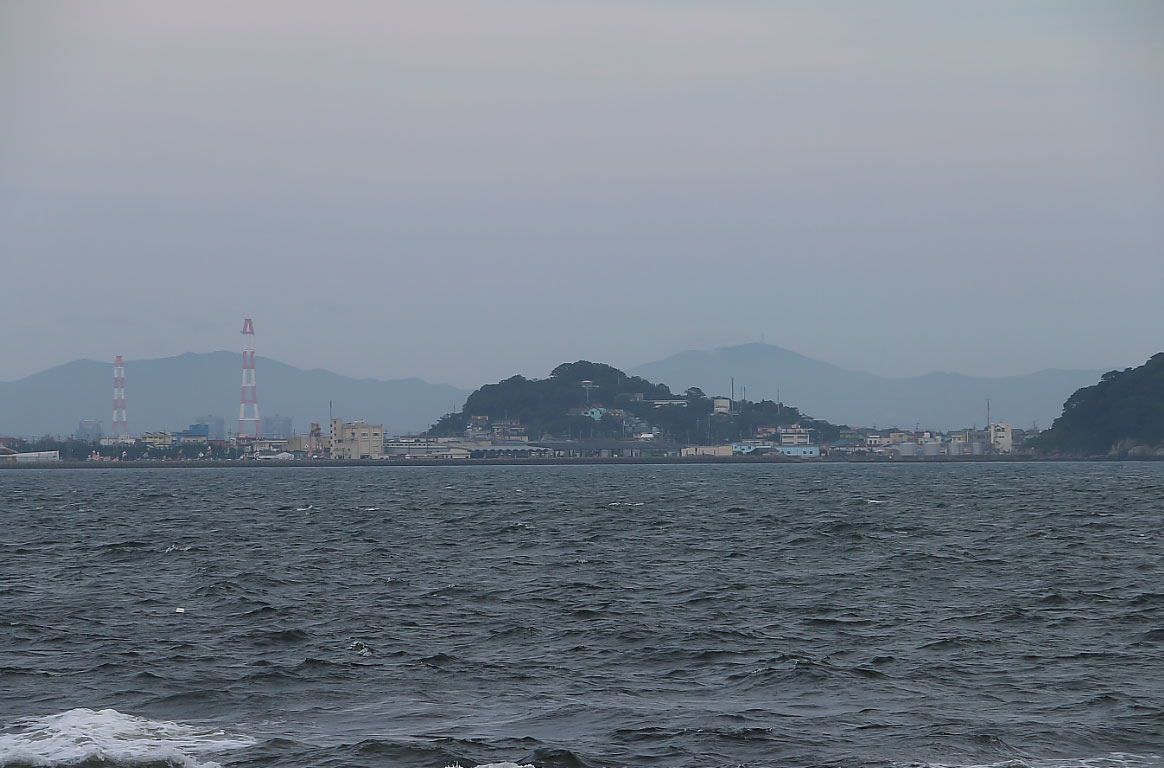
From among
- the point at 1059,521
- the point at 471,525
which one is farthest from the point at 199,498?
the point at 1059,521

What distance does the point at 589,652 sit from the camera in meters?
25.4

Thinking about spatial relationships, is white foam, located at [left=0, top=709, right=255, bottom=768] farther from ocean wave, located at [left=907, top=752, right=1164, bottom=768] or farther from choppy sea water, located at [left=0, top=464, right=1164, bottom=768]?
ocean wave, located at [left=907, top=752, right=1164, bottom=768]

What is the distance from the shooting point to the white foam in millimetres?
17281

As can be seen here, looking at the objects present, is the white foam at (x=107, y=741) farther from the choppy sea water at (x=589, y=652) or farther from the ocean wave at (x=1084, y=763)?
the ocean wave at (x=1084, y=763)

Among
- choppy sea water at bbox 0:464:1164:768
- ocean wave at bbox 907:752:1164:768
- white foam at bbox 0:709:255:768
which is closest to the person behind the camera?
ocean wave at bbox 907:752:1164:768

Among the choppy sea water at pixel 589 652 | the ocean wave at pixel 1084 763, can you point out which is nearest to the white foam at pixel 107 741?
the choppy sea water at pixel 589 652

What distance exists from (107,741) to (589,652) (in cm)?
1023

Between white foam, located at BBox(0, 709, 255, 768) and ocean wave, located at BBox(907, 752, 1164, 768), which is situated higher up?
white foam, located at BBox(0, 709, 255, 768)

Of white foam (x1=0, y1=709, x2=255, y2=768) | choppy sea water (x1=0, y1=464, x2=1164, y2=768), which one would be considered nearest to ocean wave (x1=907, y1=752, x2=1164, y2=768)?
choppy sea water (x1=0, y1=464, x2=1164, y2=768)

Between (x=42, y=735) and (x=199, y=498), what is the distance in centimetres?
9384

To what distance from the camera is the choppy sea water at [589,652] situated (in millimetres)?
18016

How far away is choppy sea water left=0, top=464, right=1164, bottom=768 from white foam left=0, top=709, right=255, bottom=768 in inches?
2.4

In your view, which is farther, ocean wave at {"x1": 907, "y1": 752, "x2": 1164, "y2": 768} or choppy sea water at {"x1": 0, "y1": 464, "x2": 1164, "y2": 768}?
choppy sea water at {"x1": 0, "y1": 464, "x2": 1164, "y2": 768}

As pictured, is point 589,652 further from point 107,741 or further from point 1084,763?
point 1084,763
